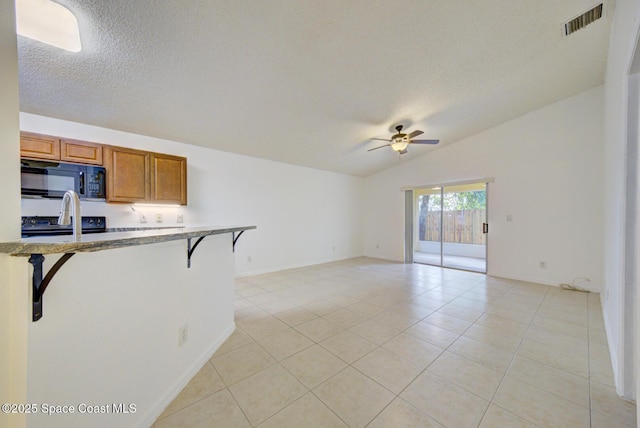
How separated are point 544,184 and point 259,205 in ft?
17.5

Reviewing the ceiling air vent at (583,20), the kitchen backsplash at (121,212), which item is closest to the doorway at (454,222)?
the ceiling air vent at (583,20)

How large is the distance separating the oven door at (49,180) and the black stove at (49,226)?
13.4 inches

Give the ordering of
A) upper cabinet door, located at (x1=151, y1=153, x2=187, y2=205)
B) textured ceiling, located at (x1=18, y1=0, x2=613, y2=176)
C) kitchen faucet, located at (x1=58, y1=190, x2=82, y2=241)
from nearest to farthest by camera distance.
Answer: kitchen faucet, located at (x1=58, y1=190, x2=82, y2=241), textured ceiling, located at (x1=18, y1=0, x2=613, y2=176), upper cabinet door, located at (x1=151, y1=153, x2=187, y2=205)

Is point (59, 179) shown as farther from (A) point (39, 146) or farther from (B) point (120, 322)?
(B) point (120, 322)

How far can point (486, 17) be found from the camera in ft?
7.03

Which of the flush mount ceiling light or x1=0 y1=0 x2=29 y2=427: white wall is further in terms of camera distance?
the flush mount ceiling light

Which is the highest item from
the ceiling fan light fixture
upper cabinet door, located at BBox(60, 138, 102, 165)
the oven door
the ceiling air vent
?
the ceiling air vent

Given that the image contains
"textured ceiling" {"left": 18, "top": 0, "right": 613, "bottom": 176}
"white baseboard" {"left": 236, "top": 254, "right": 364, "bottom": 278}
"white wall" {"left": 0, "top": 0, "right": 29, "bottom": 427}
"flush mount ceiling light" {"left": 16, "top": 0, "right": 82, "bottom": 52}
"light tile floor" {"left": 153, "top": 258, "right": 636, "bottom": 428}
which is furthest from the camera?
"white baseboard" {"left": 236, "top": 254, "right": 364, "bottom": 278}

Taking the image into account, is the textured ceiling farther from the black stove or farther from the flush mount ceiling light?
the black stove

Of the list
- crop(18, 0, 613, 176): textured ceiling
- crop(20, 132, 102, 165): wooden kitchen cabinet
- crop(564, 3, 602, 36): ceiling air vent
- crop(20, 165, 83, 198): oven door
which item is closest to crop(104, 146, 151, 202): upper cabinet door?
crop(20, 132, 102, 165): wooden kitchen cabinet

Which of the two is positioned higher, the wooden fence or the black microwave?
the black microwave

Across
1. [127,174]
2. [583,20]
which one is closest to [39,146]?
[127,174]

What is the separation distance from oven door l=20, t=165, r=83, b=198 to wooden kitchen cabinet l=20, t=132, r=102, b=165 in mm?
172

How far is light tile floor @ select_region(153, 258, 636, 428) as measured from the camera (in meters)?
1.45
